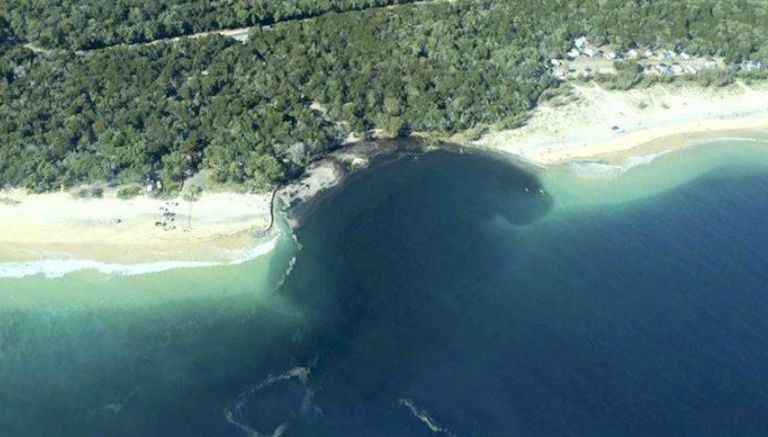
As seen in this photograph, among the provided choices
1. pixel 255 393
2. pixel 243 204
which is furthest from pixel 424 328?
pixel 243 204

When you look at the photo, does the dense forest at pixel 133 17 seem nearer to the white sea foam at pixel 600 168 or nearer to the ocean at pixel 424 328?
the ocean at pixel 424 328

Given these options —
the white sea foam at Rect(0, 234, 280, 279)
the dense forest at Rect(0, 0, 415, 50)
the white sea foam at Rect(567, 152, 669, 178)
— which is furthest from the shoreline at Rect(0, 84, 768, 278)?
the dense forest at Rect(0, 0, 415, 50)

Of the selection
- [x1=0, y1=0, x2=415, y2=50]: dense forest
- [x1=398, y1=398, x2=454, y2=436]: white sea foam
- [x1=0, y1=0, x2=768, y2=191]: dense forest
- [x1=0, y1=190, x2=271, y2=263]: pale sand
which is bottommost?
A: [x1=398, y1=398, x2=454, y2=436]: white sea foam

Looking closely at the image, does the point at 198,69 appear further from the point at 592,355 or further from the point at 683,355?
the point at 683,355

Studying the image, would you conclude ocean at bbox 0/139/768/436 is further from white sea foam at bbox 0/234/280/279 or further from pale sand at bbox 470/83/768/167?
pale sand at bbox 470/83/768/167

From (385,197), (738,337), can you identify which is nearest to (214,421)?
(385,197)

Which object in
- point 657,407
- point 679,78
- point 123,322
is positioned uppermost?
point 679,78
